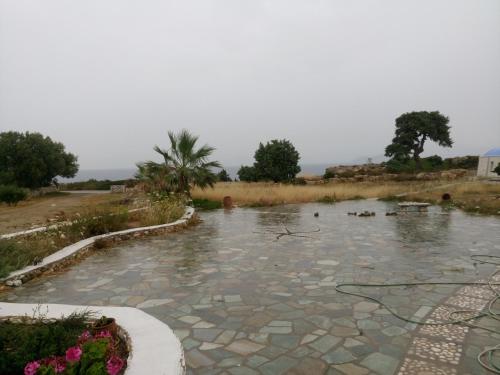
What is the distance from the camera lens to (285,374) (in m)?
2.43

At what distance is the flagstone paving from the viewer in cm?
266

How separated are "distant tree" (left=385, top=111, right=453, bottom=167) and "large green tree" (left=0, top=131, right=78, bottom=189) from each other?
38.1 metres

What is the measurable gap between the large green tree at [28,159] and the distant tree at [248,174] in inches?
683

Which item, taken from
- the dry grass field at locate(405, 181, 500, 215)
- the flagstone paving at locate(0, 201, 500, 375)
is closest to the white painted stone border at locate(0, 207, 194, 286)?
the flagstone paving at locate(0, 201, 500, 375)

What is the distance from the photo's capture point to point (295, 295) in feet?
13.1

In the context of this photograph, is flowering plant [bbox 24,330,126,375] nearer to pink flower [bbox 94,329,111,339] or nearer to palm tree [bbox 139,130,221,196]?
pink flower [bbox 94,329,111,339]

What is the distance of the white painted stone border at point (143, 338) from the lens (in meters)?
2.30

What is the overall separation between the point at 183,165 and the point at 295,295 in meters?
9.55

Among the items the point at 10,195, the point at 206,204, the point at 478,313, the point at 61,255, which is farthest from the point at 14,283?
the point at 10,195

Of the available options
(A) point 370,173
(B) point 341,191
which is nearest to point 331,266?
(B) point 341,191

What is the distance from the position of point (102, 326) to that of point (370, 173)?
34.9m

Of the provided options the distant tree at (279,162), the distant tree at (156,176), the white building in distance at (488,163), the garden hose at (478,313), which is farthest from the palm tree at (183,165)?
the white building in distance at (488,163)

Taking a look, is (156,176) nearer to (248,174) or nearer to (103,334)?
(103,334)

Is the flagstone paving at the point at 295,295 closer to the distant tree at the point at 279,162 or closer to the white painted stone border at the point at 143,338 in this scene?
the white painted stone border at the point at 143,338
